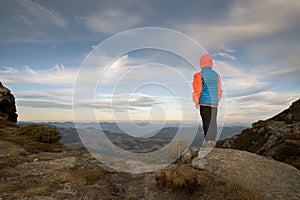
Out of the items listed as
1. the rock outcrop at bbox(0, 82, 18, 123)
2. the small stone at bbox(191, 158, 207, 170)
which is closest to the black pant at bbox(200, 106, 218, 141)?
the small stone at bbox(191, 158, 207, 170)

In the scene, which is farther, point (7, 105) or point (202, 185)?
point (7, 105)

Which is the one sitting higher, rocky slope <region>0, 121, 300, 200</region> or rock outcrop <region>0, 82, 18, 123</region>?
rock outcrop <region>0, 82, 18, 123</region>

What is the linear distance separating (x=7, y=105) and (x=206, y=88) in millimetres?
32032

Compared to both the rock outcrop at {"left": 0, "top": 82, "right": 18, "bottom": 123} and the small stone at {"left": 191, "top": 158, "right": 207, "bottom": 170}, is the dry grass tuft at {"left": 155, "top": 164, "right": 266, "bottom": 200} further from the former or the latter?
the rock outcrop at {"left": 0, "top": 82, "right": 18, "bottom": 123}

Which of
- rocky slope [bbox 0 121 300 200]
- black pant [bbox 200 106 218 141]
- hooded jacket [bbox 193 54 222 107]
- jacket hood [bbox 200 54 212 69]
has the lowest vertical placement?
rocky slope [bbox 0 121 300 200]

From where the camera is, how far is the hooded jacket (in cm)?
948

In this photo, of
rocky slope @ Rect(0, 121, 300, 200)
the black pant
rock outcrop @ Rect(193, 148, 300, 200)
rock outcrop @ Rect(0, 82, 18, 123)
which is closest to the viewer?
rocky slope @ Rect(0, 121, 300, 200)

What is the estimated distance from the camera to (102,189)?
8.17 meters

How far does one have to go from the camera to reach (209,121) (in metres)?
9.66

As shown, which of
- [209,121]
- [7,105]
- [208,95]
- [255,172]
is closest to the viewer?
[255,172]

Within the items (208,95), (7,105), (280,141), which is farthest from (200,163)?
(7,105)

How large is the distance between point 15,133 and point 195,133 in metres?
19.1

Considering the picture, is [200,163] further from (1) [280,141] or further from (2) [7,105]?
(2) [7,105]

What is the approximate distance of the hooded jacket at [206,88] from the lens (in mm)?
9484
